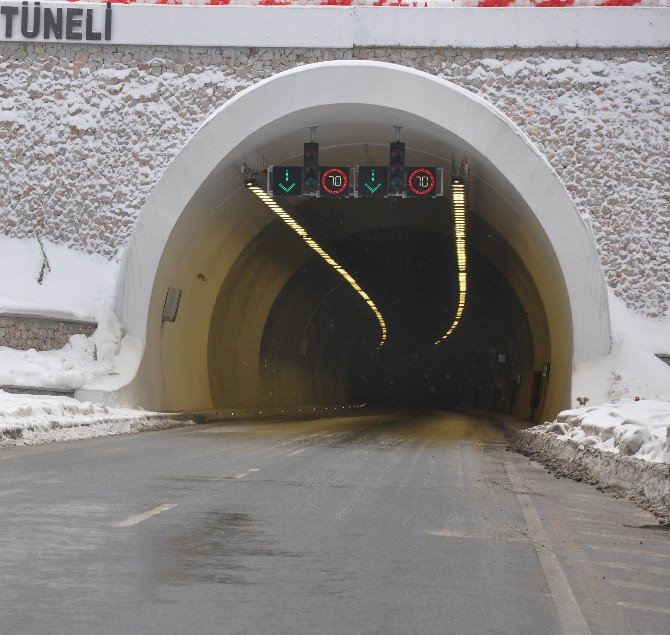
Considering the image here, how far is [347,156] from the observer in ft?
102

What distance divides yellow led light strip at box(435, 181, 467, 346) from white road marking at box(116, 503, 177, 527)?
57.2ft

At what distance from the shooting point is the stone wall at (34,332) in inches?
1065

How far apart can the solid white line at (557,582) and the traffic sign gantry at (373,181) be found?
15667 mm

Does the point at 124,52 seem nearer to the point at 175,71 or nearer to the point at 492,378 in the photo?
the point at 175,71

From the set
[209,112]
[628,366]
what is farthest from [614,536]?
[209,112]

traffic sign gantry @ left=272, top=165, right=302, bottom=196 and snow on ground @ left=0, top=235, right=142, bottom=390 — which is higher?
traffic sign gantry @ left=272, top=165, right=302, bottom=196

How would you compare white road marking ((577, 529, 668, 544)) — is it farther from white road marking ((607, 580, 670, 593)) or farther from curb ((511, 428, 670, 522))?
white road marking ((607, 580, 670, 593))

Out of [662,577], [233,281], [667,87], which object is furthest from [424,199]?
[662,577]

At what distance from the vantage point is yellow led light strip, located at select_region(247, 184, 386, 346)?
2834cm

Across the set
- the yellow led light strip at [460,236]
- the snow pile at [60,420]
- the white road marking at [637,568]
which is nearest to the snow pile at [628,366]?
the yellow led light strip at [460,236]

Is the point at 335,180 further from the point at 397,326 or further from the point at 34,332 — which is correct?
the point at 397,326

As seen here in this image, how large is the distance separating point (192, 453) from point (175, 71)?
559 inches

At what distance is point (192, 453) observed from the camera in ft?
55.6

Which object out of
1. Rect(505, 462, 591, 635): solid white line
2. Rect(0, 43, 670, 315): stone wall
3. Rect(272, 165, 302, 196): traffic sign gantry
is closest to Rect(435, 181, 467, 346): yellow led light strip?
Rect(0, 43, 670, 315): stone wall
